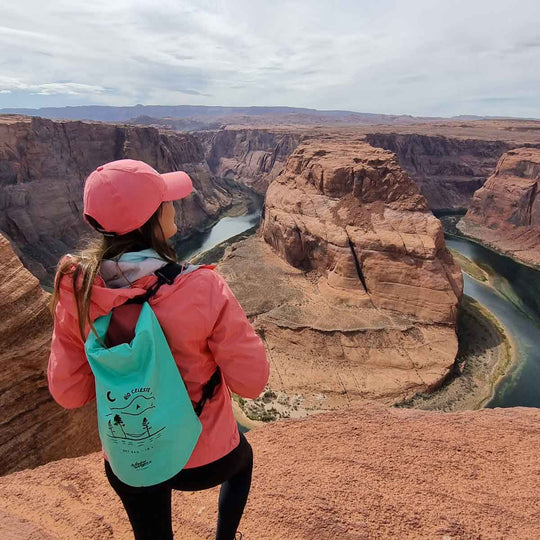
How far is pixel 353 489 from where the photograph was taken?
463 cm

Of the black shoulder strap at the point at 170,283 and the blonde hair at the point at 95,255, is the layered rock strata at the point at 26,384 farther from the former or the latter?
the black shoulder strap at the point at 170,283

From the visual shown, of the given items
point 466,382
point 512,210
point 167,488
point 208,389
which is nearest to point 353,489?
point 167,488

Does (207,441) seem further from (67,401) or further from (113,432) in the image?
(67,401)

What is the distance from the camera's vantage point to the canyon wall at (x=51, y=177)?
40.4 metres

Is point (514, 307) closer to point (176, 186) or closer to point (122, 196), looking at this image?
point (176, 186)

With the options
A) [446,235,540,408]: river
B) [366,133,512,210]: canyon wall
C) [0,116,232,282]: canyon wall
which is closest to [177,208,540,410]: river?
[446,235,540,408]: river

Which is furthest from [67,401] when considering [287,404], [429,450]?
[287,404]

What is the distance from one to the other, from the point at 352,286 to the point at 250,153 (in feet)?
286

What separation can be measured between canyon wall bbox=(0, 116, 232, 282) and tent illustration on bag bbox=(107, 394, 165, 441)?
41900mm

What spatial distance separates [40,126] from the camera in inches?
1875

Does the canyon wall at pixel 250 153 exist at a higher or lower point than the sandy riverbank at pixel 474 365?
higher

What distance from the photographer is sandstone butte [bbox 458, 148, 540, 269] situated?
→ 48156 mm

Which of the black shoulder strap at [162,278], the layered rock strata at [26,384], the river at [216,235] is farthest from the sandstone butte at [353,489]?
the river at [216,235]

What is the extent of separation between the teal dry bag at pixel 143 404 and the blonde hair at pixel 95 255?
0.50ft
